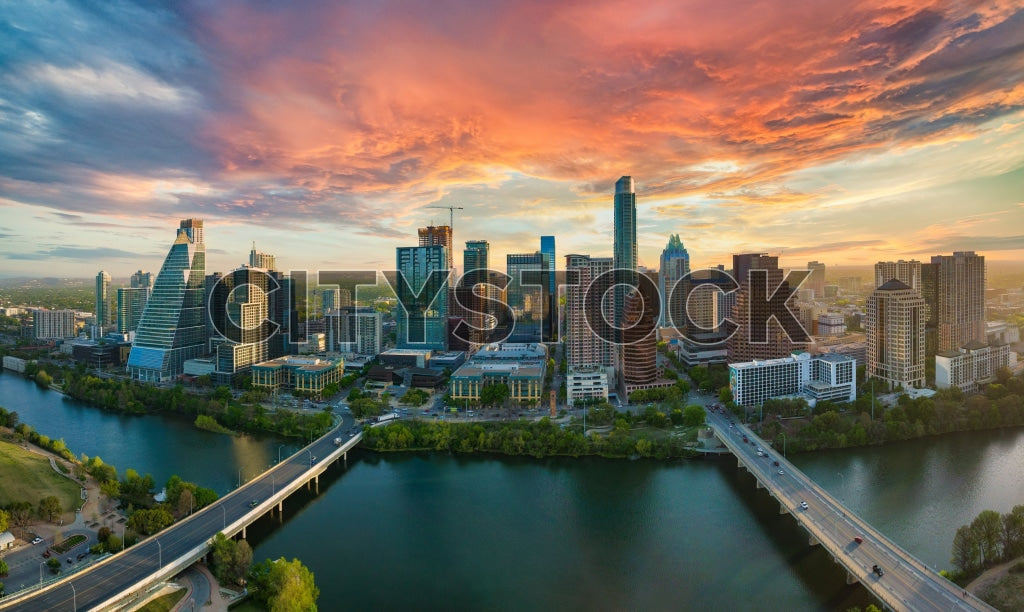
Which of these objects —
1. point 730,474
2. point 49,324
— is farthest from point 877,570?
point 49,324

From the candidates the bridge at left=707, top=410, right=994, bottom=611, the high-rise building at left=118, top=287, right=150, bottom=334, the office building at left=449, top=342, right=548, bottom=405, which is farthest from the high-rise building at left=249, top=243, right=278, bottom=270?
the bridge at left=707, top=410, right=994, bottom=611

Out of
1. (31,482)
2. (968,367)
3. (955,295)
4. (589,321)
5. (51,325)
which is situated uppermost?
(955,295)

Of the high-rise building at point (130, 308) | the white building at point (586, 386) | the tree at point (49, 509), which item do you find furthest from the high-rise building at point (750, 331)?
the high-rise building at point (130, 308)

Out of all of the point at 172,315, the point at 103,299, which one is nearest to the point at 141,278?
the point at 103,299

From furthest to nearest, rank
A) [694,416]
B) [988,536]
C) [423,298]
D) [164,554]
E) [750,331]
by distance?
[423,298] < [750,331] < [694,416] < [164,554] < [988,536]

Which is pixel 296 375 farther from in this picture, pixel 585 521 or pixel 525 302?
pixel 525 302

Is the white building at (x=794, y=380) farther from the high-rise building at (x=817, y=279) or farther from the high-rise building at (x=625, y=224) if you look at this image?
the high-rise building at (x=817, y=279)

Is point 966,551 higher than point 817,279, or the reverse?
point 817,279

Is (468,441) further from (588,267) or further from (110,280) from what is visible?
(110,280)
